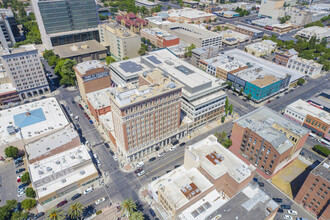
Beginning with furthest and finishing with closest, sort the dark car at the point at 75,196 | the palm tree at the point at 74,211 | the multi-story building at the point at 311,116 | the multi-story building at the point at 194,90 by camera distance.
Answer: the multi-story building at the point at 194,90, the multi-story building at the point at 311,116, the dark car at the point at 75,196, the palm tree at the point at 74,211

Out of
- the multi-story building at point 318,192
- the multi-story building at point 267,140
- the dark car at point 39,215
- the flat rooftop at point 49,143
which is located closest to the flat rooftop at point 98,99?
the flat rooftop at point 49,143

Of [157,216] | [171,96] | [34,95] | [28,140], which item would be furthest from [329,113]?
[34,95]

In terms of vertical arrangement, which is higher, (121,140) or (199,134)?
(121,140)

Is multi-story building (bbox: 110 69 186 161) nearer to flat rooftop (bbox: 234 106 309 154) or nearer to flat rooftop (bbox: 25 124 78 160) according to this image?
flat rooftop (bbox: 25 124 78 160)

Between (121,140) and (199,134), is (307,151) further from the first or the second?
(121,140)

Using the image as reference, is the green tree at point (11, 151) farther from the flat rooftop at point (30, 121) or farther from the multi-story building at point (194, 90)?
the multi-story building at point (194, 90)

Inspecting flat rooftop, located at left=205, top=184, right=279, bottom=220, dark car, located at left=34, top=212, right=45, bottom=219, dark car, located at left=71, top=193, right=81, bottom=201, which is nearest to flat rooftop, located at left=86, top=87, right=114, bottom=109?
dark car, located at left=71, top=193, right=81, bottom=201
